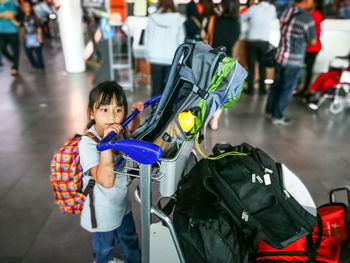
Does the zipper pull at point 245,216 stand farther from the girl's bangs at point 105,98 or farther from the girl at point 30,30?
the girl at point 30,30

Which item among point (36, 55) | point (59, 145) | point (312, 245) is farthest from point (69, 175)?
point (36, 55)

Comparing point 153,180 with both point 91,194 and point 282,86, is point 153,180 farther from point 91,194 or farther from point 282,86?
point 282,86

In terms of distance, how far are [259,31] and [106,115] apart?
4602 millimetres

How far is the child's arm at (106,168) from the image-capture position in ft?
4.41

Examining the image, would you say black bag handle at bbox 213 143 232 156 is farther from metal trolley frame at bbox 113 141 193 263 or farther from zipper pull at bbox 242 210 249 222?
zipper pull at bbox 242 210 249 222

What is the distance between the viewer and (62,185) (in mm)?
1607

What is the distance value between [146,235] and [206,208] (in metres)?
0.32

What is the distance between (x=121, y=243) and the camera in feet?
6.05

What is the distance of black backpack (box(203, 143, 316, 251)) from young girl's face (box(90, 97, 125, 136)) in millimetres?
557

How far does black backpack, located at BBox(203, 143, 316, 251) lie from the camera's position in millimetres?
1229

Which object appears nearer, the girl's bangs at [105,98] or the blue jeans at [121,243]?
the girl's bangs at [105,98]

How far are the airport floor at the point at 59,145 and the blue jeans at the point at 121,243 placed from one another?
14.0 inches

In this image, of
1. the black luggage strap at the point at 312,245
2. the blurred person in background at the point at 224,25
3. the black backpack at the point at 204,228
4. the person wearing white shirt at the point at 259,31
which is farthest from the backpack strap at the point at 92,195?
the person wearing white shirt at the point at 259,31

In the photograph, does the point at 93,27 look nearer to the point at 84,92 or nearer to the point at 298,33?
the point at 84,92
